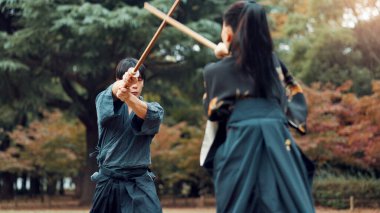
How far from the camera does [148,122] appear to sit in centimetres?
441

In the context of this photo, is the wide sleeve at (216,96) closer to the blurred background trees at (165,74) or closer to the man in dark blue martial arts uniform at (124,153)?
the man in dark blue martial arts uniform at (124,153)

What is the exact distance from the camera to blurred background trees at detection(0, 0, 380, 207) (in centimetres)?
1636

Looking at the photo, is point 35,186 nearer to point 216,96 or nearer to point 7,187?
point 7,187

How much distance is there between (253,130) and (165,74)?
16166 mm

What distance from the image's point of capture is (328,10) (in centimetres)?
2189

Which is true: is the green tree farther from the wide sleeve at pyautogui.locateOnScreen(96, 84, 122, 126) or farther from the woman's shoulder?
the woman's shoulder

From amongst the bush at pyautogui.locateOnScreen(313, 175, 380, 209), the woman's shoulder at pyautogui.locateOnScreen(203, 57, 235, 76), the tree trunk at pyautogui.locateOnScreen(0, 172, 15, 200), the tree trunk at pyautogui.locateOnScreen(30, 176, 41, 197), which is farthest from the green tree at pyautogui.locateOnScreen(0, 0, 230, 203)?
the woman's shoulder at pyautogui.locateOnScreen(203, 57, 235, 76)

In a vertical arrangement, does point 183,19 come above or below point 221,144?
below

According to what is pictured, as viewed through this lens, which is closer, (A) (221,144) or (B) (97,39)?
(A) (221,144)

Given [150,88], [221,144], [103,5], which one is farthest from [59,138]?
[221,144]

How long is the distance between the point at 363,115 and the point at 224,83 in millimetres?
13748

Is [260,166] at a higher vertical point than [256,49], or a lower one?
lower

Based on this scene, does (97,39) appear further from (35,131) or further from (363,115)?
(363,115)

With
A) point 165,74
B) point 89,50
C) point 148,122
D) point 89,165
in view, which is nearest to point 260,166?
point 148,122
